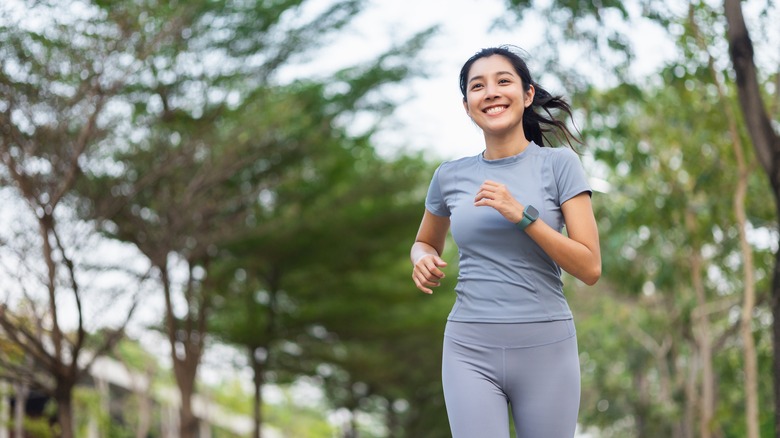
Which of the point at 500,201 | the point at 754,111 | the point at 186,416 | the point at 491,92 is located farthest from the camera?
the point at 186,416

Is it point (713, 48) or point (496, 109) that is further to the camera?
point (713, 48)

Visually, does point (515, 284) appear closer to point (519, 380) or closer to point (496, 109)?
point (519, 380)

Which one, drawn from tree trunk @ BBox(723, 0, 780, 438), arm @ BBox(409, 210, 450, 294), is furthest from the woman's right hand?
tree trunk @ BBox(723, 0, 780, 438)

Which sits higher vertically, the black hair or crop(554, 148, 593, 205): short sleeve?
the black hair

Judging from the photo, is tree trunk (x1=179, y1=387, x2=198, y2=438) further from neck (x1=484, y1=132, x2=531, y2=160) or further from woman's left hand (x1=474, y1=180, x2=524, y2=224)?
woman's left hand (x1=474, y1=180, x2=524, y2=224)

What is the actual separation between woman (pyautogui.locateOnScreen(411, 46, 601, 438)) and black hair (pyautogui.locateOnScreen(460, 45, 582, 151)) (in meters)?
0.10

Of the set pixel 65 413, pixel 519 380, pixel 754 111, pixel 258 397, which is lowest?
pixel 258 397

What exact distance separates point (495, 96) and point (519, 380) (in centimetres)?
70

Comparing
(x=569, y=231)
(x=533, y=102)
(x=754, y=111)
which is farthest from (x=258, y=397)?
(x=569, y=231)

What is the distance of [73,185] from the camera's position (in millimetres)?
11281

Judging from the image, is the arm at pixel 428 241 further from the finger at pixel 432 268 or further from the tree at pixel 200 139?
the tree at pixel 200 139

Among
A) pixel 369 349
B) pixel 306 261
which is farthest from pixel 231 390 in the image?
pixel 306 261

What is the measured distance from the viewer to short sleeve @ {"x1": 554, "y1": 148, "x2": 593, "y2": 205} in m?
2.53

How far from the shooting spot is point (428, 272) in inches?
102
